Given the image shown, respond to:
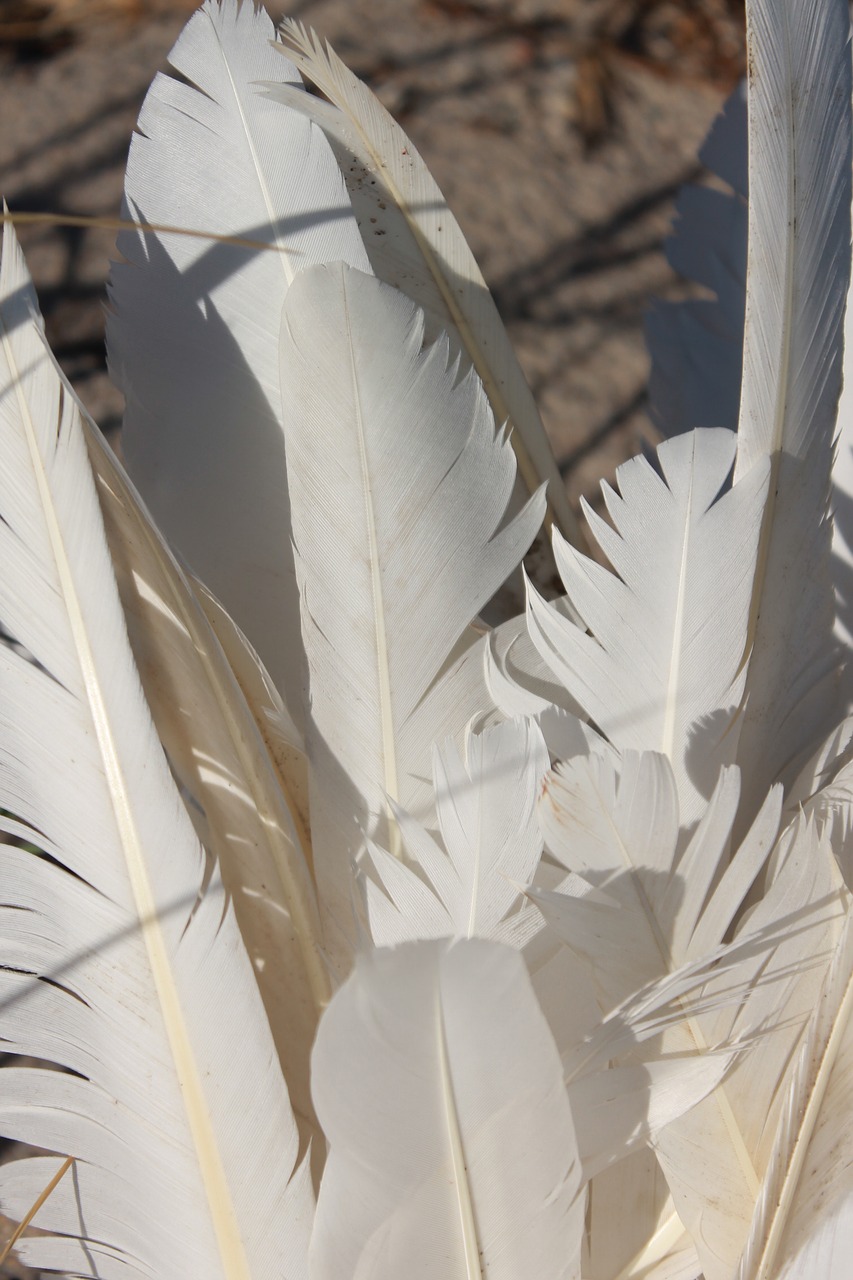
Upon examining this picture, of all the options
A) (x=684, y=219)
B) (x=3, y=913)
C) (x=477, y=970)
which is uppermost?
(x=684, y=219)

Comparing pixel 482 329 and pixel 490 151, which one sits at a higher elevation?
pixel 490 151

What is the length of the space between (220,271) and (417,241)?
13cm

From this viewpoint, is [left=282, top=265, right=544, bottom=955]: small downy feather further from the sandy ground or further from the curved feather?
the sandy ground

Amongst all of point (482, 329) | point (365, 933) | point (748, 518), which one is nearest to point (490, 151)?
point (482, 329)

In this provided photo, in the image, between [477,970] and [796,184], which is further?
[796,184]

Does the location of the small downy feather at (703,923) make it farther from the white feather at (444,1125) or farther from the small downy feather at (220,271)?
the small downy feather at (220,271)

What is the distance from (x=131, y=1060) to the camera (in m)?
0.44

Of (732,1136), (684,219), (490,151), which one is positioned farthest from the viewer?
(490,151)

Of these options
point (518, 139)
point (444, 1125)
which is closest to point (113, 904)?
point (444, 1125)

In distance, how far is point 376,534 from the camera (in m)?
0.47

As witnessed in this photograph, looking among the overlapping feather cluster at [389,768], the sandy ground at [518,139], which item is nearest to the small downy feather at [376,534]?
the overlapping feather cluster at [389,768]

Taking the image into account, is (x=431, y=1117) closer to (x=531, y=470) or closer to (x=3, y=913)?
(x=3, y=913)

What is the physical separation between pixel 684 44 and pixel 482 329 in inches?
51.4

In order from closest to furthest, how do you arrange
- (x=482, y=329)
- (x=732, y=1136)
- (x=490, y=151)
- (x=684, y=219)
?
(x=732, y=1136), (x=482, y=329), (x=684, y=219), (x=490, y=151)
